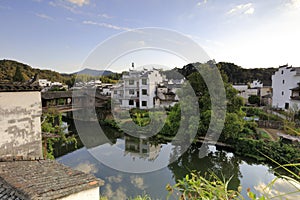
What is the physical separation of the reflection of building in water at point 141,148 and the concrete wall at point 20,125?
4.67 metres

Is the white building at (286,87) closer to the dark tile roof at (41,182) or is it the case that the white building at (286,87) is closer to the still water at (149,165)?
the still water at (149,165)

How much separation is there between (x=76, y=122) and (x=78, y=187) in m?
12.8

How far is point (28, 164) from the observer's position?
3.03 meters

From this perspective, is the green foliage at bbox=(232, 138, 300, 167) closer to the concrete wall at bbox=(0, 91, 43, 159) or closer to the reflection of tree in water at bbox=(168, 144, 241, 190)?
the reflection of tree in water at bbox=(168, 144, 241, 190)

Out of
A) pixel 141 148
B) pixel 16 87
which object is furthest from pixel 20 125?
pixel 141 148

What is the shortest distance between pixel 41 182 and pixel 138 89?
13.9m

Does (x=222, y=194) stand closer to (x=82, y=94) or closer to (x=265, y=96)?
(x=82, y=94)

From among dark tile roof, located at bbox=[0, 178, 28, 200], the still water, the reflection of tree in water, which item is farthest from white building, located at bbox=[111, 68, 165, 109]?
dark tile roof, located at bbox=[0, 178, 28, 200]

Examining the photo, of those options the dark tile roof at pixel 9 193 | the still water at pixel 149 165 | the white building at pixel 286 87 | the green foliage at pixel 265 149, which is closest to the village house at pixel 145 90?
the still water at pixel 149 165

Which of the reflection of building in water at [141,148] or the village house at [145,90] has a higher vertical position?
the village house at [145,90]

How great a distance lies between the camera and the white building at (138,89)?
1533cm

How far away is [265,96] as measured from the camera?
17.1m

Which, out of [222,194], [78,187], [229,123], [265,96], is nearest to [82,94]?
[229,123]

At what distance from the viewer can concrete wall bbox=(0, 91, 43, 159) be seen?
322 centimetres
